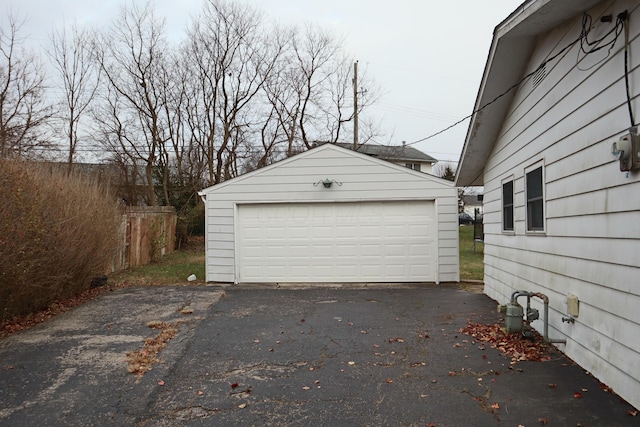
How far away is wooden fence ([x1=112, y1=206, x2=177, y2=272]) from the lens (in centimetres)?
1327

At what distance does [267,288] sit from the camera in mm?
10266

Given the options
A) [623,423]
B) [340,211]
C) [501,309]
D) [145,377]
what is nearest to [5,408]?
[145,377]

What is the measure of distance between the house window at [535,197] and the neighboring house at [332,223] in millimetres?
4297

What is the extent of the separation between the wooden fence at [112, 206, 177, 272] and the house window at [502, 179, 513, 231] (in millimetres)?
9739

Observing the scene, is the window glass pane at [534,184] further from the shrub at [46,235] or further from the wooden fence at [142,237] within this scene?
the wooden fence at [142,237]

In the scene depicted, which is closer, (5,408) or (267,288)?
(5,408)

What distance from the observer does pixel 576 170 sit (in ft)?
14.6

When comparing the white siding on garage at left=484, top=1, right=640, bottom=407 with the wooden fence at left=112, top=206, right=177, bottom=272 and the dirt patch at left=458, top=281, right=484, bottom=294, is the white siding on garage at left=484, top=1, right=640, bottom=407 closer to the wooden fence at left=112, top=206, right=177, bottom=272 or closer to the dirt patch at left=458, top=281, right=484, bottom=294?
the dirt patch at left=458, top=281, right=484, bottom=294

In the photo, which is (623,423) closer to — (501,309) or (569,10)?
(501,309)

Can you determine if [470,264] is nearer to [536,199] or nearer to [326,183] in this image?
[326,183]

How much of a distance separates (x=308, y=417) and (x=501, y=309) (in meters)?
3.11

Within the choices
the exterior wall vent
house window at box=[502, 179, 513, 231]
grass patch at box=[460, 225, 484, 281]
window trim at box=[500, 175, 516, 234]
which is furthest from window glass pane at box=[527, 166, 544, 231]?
grass patch at box=[460, 225, 484, 281]

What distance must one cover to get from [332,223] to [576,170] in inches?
265

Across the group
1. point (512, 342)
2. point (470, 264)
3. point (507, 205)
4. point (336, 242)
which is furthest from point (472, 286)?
point (512, 342)
